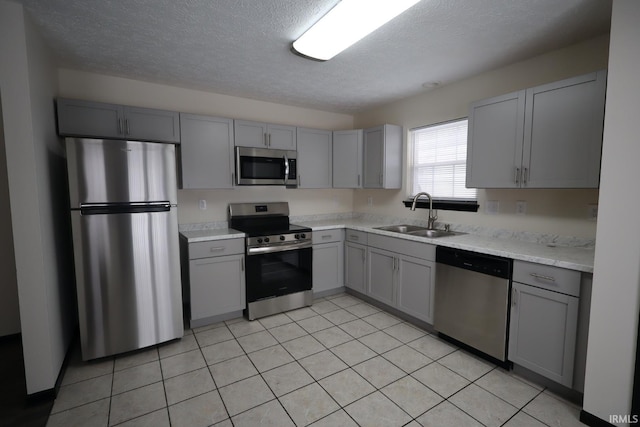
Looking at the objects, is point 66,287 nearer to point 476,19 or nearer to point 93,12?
point 93,12

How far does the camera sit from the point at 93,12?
189 centimetres

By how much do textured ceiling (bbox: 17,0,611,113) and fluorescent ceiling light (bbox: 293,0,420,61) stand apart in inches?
2.8

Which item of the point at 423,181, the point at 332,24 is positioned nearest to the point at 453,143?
the point at 423,181

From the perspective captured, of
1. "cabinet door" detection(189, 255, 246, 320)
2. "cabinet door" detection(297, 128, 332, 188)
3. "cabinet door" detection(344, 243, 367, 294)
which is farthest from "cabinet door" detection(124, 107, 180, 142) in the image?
"cabinet door" detection(344, 243, 367, 294)

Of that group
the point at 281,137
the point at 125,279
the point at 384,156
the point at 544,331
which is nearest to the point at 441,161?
the point at 384,156

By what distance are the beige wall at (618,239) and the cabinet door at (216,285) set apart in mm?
2779

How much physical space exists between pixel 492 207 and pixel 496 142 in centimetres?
69

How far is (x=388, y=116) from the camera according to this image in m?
4.04

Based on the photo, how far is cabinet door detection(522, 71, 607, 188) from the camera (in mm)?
1989

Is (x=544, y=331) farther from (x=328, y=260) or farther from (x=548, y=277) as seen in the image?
(x=328, y=260)

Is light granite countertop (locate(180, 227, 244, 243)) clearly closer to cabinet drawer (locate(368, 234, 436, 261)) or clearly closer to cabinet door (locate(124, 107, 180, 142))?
cabinet door (locate(124, 107, 180, 142))

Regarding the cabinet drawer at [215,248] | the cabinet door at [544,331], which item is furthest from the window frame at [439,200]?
the cabinet drawer at [215,248]

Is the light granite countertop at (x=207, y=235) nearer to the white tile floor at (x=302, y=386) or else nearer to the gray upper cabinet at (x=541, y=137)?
the white tile floor at (x=302, y=386)

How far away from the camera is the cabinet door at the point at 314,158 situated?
381cm
